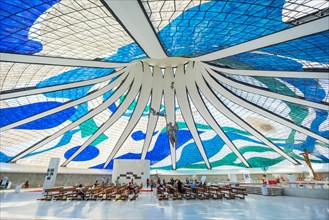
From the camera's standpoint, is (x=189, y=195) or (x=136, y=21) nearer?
(x=136, y=21)

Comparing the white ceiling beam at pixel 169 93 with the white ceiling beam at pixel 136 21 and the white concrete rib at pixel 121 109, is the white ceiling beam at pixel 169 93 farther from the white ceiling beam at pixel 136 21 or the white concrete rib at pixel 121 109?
the white ceiling beam at pixel 136 21

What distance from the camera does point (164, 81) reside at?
63.4 ft

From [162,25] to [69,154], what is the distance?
1848cm

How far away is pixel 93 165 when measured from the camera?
2434cm

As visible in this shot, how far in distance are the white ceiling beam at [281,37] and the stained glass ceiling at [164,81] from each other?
0.05 meters

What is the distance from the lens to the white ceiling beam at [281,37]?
7441mm

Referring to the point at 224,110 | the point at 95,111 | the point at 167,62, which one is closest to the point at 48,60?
Answer: the point at 95,111

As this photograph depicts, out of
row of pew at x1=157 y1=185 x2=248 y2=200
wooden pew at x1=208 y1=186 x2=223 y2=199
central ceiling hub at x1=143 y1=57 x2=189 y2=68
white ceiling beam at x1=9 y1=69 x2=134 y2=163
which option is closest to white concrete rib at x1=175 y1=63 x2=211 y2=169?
central ceiling hub at x1=143 y1=57 x2=189 y2=68

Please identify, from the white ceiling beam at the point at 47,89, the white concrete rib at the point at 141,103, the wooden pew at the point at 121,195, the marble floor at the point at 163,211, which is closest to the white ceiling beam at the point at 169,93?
the white concrete rib at the point at 141,103

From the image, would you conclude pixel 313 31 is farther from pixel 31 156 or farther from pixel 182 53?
pixel 31 156

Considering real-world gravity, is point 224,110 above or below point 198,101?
below

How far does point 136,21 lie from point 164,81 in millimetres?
11152

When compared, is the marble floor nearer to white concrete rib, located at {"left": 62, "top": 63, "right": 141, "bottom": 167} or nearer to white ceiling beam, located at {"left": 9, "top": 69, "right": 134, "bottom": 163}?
white ceiling beam, located at {"left": 9, "top": 69, "right": 134, "bottom": 163}

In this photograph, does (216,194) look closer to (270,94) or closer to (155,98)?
(270,94)
